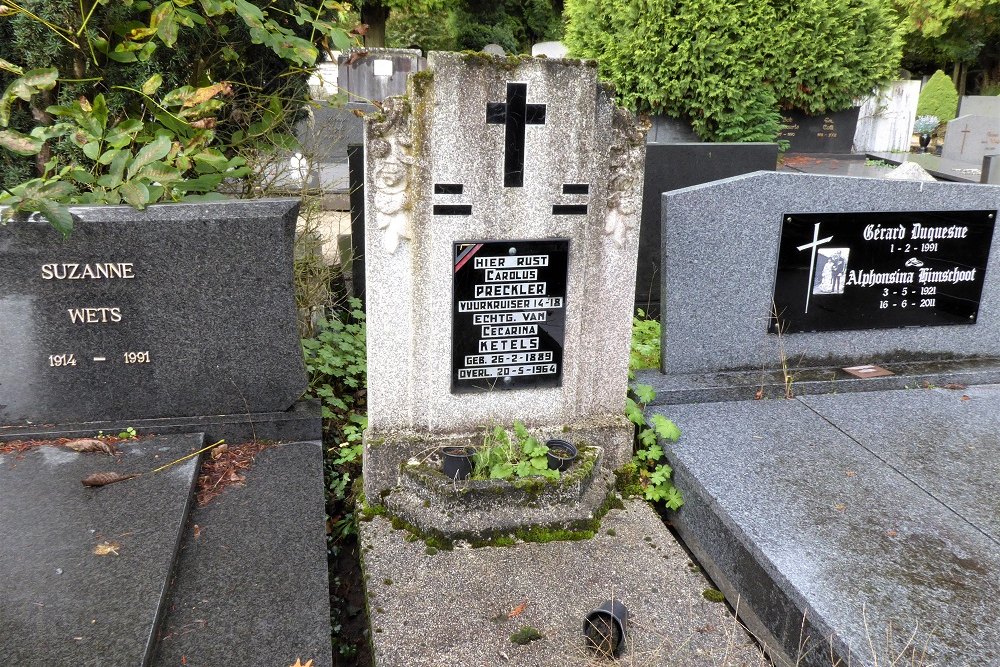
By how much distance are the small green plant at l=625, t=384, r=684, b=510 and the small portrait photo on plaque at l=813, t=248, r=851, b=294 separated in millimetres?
1229

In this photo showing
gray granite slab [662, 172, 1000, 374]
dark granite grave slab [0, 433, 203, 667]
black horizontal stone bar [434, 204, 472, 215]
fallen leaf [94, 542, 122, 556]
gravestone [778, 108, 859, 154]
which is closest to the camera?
dark granite grave slab [0, 433, 203, 667]

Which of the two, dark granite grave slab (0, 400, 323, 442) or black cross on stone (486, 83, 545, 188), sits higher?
black cross on stone (486, 83, 545, 188)

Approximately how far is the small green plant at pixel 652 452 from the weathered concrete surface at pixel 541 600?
26cm

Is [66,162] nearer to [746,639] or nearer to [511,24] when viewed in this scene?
[746,639]

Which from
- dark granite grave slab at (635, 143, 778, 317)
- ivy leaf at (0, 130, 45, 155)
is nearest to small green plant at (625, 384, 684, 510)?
dark granite grave slab at (635, 143, 778, 317)

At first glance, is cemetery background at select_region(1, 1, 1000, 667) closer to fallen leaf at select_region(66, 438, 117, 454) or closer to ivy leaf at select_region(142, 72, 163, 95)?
fallen leaf at select_region(66, 438, 117, 454)

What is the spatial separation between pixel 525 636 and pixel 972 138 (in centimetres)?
1442

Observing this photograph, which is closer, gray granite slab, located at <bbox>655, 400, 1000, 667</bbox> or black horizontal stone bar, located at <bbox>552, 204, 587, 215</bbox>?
gray granite slab, located at <bbox>655, 400, 1000, 667</bbox>

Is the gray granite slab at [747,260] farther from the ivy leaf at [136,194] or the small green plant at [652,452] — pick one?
the ivy leaf at [136,194]

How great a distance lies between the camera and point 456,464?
3.38 metres

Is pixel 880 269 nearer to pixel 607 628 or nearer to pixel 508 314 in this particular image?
pixel 508 314

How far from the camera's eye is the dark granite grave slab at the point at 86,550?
2393mm

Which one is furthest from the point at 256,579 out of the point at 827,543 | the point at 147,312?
the point at 827,543

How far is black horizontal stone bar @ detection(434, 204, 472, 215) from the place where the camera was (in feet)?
10.8
